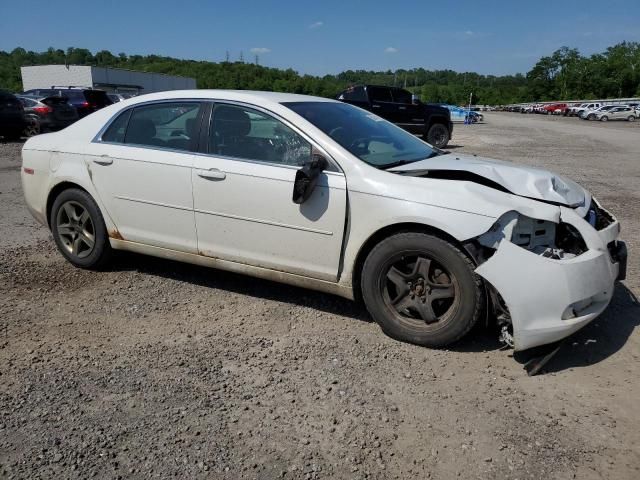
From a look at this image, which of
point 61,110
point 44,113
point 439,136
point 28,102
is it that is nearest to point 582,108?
point 439,136

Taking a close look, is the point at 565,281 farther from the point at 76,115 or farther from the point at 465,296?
the point at 76,115

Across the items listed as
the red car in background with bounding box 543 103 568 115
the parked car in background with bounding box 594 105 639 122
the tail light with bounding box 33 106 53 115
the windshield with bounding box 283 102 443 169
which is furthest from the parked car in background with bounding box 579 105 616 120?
the windshield with bounding box 283 102 443 169

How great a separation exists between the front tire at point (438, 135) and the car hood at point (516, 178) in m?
14.5

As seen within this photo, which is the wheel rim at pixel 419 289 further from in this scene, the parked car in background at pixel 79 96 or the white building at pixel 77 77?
the white building at pixel 77 77

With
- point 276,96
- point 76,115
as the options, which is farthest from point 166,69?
point 276,96

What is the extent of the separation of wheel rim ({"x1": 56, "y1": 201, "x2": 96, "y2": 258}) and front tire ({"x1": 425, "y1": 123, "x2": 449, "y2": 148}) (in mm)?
14642

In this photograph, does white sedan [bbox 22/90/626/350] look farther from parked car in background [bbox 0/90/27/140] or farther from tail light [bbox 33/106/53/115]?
tail light [bbox 33/106/53/115]

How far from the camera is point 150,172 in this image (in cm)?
419

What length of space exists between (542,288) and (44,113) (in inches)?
684

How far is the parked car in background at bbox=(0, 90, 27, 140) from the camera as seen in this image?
51.6ft

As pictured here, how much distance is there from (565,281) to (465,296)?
0.56 meters

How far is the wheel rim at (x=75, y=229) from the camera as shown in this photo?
186 inches

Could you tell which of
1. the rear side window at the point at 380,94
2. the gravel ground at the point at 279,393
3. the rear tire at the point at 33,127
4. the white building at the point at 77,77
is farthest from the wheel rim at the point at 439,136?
the white building at the point at 77,77

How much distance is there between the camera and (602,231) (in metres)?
3.36
